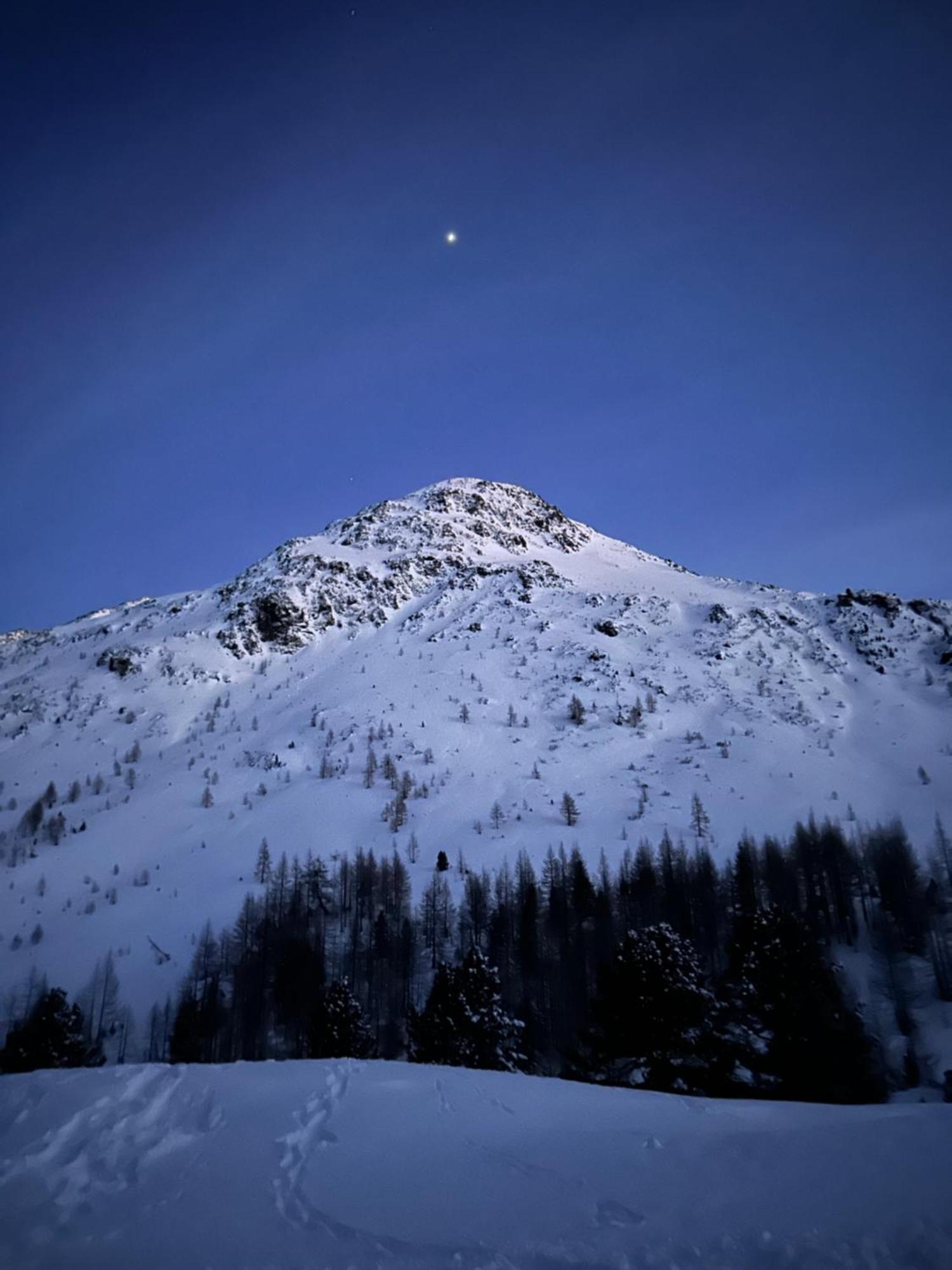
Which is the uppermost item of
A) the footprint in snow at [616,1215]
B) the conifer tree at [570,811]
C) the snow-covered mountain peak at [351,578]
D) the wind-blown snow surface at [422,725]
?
the snow-covered mountain peak at [351,578]

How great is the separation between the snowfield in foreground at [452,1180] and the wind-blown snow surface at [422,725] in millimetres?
50121

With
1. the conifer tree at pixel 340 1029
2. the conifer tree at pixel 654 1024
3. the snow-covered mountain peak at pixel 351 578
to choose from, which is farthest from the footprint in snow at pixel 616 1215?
the snow-covered mountain peak at pixel 351 578

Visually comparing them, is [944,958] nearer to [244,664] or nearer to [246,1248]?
[246,1248]

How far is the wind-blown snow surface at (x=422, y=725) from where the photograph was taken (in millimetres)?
74188

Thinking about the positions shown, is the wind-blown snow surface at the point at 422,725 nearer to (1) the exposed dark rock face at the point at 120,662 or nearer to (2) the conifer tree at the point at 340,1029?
(1) the exposed dark rock face at the point at 120,662

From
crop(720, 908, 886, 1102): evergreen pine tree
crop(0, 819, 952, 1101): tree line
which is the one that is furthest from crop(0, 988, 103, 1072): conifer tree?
crop(720, 908, 886, 1102): evergreen pine tree

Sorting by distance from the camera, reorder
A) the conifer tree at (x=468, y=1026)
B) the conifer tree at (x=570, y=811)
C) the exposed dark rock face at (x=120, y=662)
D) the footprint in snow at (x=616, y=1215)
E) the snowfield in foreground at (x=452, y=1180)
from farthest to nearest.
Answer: the exposed dark rock face at (x=120, y=662), the conifer tree at (x=570, y=811), the conifer tree at (x=468, y=1026), the footprint in snow at (x=616, y=1215), the snowfield in foreground at (x=452, y=1180)

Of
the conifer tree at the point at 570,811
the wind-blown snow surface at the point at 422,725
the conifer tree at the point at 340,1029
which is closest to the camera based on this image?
the conifer tree at the point at 340,1029

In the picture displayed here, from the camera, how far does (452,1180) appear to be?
1119 cm

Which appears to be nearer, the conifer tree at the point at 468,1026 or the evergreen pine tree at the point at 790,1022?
the evergreen pine tree at the point at 790,1022

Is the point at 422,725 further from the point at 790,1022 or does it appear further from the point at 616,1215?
the point at 616,1215

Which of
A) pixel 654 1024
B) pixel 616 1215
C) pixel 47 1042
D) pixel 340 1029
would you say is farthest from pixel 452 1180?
pixel 47 1042

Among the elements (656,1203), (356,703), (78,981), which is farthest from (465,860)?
(656,1203)

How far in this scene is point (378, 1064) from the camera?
18641mm
